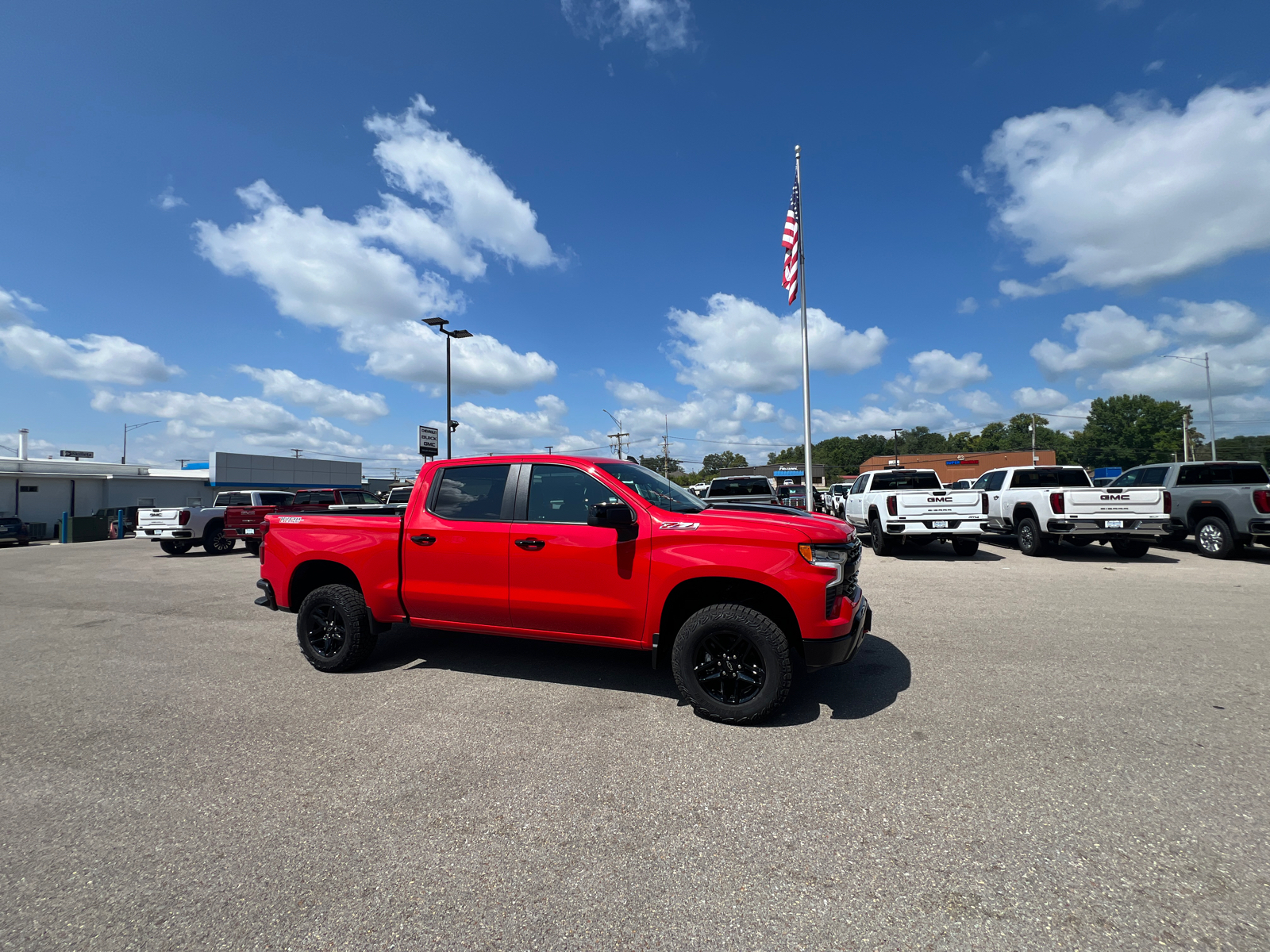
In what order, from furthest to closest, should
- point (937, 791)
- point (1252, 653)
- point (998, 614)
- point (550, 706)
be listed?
point (998, 614), point (1252, 653), point (550, 706), point (937, 791)

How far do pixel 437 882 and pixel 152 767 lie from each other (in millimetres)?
2207

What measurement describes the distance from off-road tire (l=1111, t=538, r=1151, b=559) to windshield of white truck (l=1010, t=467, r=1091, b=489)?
144 cm

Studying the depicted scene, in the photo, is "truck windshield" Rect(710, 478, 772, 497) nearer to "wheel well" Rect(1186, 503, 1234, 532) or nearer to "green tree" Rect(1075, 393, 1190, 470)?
"wheel well" Rect(1186, 503, 1234, 532)

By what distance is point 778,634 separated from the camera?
3.88 metres

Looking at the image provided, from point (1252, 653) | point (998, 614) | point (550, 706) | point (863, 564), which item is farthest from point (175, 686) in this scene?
point (863, 564)

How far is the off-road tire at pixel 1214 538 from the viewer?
1117 centimetres

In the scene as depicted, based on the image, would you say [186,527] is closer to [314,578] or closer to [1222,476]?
[314,578]

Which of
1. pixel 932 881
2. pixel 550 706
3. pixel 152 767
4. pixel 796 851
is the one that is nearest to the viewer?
pixel 932 881

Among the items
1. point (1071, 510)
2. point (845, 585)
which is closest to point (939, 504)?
point (1071, 510)

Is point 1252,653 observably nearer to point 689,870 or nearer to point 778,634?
point 778,634

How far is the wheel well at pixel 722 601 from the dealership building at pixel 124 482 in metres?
31.8

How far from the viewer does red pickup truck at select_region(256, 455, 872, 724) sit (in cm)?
395

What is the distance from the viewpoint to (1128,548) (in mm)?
12406

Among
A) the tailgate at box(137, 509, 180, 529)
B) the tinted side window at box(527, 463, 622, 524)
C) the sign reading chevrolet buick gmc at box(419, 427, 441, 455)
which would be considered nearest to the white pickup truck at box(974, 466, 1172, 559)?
the tinted side window at box(527, 463, 622, 524)
